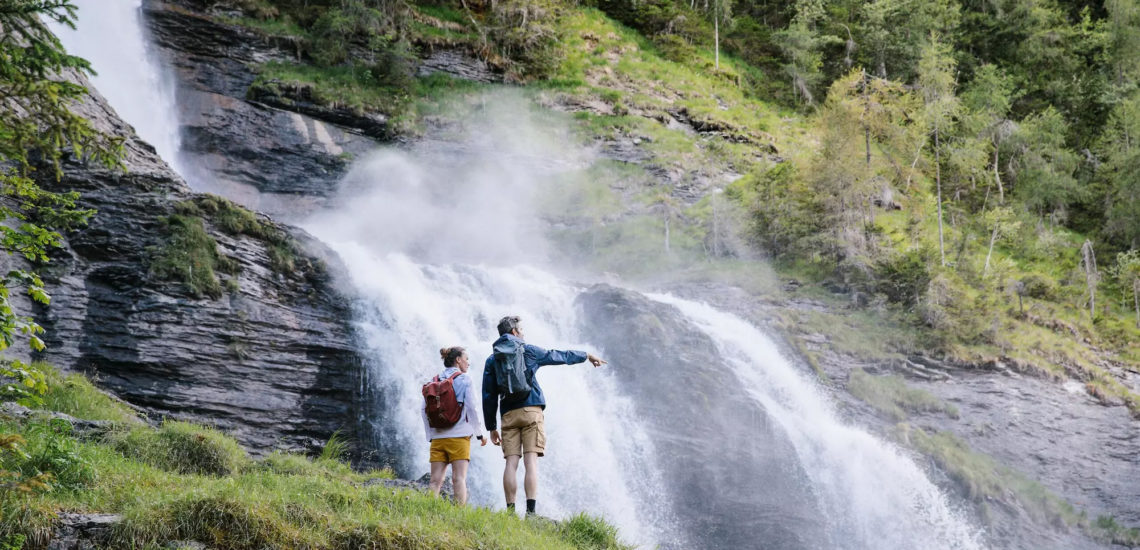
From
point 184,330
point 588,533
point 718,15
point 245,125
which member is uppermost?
point 718,15

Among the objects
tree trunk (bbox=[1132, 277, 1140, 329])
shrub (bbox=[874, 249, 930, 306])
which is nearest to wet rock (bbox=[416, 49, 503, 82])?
shrub (bbox=[874, 249, 930, 306])

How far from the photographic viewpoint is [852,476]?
14305 mm

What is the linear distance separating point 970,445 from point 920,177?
715 inches

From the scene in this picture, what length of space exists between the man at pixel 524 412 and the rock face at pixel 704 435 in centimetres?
638

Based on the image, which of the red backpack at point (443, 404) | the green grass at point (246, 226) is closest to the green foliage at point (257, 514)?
the red backpack at point (443, 404)

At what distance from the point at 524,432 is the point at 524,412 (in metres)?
0.19

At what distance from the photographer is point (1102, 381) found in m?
19.5

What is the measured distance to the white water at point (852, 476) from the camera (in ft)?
44.0

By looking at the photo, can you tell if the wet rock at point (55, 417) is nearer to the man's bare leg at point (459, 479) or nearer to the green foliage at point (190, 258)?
the man's bare leg at point (459, 479)

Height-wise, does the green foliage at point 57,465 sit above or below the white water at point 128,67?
below

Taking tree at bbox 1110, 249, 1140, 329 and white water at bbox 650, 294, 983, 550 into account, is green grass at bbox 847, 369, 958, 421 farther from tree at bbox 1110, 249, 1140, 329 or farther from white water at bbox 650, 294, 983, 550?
tree at bbox 1110, 249, 1140, 329

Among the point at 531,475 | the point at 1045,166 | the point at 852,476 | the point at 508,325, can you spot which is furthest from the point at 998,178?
the point at 531,475

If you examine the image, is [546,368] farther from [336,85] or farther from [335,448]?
[336,85]

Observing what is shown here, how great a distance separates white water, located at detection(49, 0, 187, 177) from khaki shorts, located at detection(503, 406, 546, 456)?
63.8 feet
